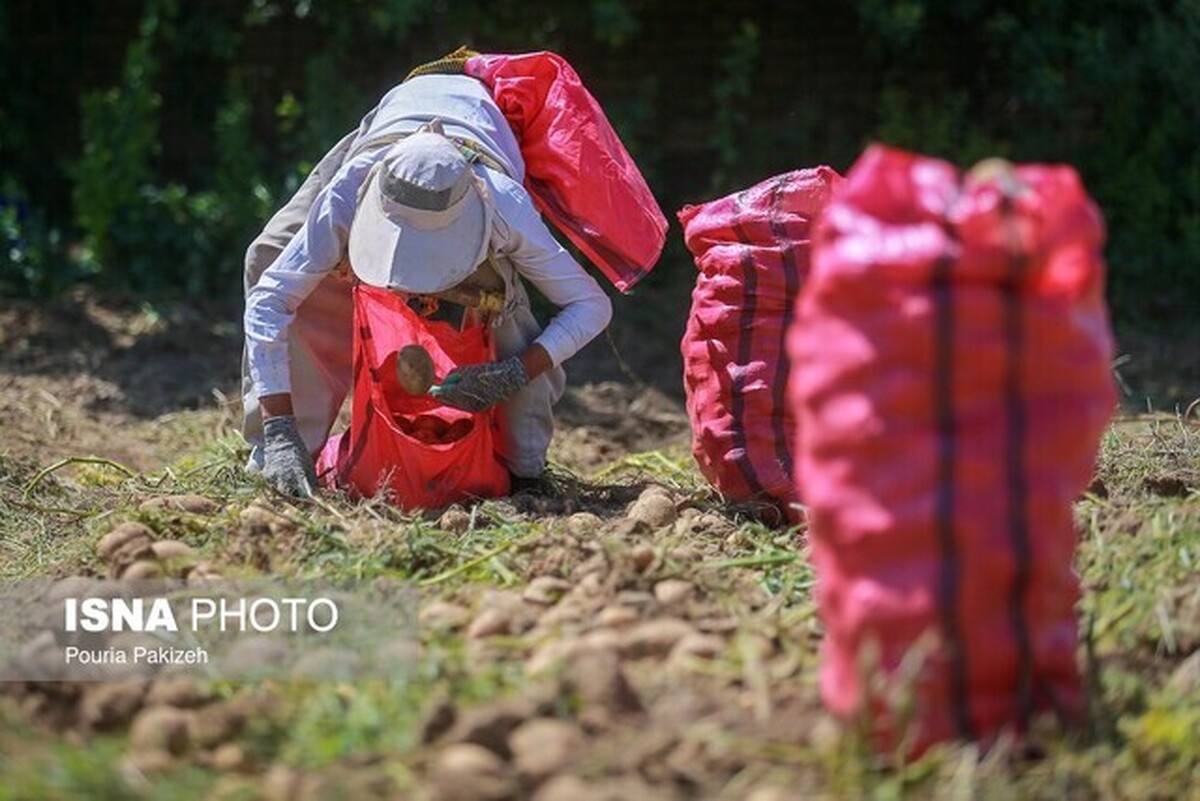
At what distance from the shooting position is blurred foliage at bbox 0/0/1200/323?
24.1 feet

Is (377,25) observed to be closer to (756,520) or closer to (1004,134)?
(1004,134)

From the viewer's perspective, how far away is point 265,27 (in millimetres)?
7770

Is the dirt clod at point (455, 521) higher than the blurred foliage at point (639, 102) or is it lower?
lower

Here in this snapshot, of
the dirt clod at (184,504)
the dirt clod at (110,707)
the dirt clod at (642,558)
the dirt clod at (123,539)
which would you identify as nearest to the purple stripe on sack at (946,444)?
the dirt clod at (642,558)

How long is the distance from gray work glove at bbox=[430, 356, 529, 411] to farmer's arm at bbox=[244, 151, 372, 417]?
1.27ft

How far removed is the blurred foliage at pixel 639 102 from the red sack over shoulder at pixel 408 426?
10.4ft

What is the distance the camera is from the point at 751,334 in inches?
162

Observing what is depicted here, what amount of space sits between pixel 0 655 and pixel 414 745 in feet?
2.88

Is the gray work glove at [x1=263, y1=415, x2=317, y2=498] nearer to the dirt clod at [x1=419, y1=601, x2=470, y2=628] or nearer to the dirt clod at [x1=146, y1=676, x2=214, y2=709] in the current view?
the dirt clod at [x1=419, y1=601, x2=470, y2=628]

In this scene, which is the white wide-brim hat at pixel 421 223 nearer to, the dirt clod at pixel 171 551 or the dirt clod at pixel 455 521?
the dirt clod at pixel 455 521

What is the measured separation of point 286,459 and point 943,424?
2.12 meters

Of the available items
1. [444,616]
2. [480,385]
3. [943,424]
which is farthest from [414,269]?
[943,424]

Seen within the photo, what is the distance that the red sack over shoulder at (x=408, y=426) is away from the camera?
4.11 metres

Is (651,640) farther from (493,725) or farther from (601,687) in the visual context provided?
(493,725)
